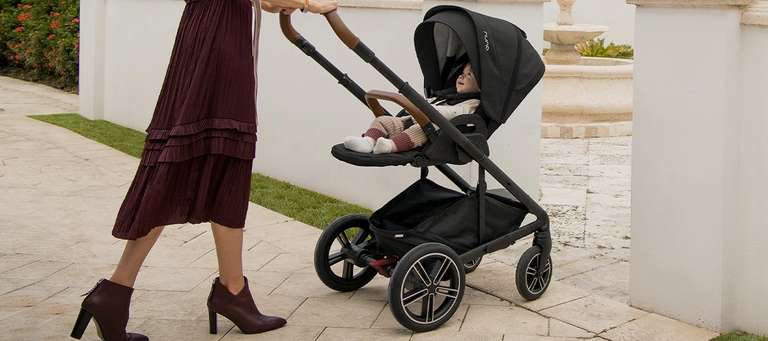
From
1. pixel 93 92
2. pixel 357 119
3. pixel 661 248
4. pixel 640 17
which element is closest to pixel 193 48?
pixel 640 17

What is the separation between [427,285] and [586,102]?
6.48 metres

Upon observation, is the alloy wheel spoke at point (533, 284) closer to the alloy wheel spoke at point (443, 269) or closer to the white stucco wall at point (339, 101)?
the alloy wheel spoke at point (443, 269)

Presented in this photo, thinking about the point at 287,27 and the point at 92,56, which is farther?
the point at 92,56

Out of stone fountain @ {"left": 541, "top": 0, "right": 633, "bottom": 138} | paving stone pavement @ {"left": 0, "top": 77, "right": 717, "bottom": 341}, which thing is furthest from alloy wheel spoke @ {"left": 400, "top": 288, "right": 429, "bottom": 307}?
stone fountain @ {"left": 541, "top": 0, "right": 633, "bottom": 138}

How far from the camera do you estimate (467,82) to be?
4.40 metres

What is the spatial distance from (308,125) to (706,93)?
389cm

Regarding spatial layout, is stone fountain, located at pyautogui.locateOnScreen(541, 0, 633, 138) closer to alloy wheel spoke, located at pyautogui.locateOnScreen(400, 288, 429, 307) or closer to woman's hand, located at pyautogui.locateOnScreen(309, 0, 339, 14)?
alloy wheel spoke, located at pyautogui.locateOnScreen(400, 288, 429, 307)

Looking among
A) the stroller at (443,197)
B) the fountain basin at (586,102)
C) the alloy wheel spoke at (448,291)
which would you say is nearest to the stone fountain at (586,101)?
the fountain basin at (586,102)

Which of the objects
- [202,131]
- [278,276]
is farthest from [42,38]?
[202,131]

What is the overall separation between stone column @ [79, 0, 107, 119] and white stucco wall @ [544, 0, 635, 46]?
9.03 m

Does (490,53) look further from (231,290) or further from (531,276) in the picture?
(231,290)

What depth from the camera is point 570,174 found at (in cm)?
792

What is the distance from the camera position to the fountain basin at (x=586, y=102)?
1007 centimetres

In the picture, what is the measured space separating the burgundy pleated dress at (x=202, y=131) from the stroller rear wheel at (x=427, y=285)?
74 cm
